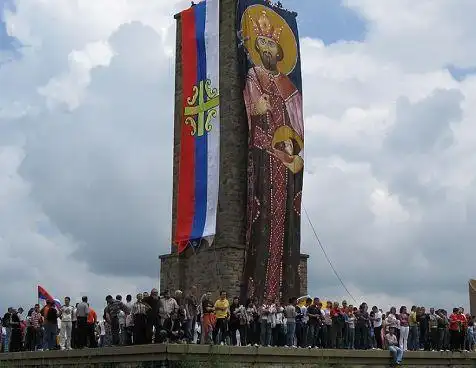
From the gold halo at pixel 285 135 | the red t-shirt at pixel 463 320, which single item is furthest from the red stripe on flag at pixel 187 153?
the red t-shirt at pixel 463 320

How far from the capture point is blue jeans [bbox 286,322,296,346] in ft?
85.5

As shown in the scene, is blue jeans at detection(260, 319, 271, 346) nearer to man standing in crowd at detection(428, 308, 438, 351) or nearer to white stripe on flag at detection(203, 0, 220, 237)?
man standing in crowd at detection(428, 308, 438, 351)

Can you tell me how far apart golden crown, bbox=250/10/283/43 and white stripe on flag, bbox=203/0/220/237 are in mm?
1454

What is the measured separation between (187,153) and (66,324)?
1081 cm

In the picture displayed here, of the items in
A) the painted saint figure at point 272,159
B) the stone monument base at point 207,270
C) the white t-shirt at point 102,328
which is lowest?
the white t-shirt at point 102,328

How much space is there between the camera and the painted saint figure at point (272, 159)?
1273 inches

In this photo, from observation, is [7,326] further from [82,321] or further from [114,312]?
[114,312]

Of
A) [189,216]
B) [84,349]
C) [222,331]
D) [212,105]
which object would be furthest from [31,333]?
[212,105]

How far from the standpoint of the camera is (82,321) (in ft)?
80.3

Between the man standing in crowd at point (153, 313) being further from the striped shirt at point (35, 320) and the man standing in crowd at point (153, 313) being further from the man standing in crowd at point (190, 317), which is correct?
the striped shirt at point (35, 320)

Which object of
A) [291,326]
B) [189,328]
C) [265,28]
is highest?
[265,28]

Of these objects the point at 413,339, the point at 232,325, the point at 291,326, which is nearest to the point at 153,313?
the point at 232,325

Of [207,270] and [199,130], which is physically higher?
[199,130]

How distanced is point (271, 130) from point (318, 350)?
10.5 metres
